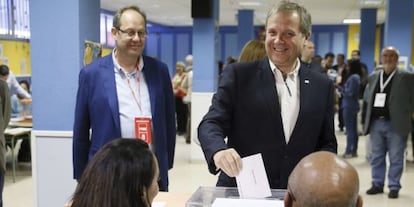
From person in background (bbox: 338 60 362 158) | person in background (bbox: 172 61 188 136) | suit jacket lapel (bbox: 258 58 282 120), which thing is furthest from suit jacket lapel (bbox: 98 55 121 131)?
person in background (bbox: 172 61 188 136)

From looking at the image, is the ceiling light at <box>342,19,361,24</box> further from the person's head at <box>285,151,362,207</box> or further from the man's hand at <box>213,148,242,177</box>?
the person's head at <box>285,151,362,207</box>

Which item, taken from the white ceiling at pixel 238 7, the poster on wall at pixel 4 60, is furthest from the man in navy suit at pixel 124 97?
the poster on wall at pixel 4 60

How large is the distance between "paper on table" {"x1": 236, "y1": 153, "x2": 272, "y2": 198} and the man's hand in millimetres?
22

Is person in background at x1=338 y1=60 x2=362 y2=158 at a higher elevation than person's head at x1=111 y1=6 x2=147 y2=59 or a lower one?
lower

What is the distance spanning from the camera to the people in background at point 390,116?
4605mm

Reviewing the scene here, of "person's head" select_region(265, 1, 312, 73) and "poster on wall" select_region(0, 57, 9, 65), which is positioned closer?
"person's head" select_region(265, 1, 312, 73)

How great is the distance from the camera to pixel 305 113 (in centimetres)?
173

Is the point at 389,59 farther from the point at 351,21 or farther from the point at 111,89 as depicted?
the point at 351,21

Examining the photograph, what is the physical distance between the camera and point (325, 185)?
0.81 metres

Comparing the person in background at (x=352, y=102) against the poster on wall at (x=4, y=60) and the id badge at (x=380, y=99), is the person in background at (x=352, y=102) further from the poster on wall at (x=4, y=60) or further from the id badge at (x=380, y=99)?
the poster on wall at (x=4, y=60)

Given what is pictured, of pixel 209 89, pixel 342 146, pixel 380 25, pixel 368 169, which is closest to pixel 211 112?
pixel 209 89

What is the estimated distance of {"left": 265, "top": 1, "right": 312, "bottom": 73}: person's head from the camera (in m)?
1.65

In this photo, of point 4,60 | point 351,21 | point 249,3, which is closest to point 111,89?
point 4,60

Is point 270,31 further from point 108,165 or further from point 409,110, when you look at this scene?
point 409,110
